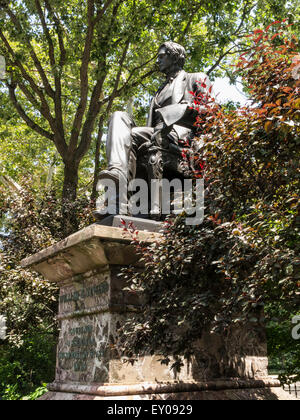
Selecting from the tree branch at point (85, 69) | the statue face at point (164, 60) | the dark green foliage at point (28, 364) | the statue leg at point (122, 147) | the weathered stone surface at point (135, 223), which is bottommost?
the dark green foliage at point (28, 364)

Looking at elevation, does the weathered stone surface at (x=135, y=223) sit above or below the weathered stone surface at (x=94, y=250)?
above

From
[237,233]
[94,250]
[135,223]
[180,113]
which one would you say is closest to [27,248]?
[180,113]

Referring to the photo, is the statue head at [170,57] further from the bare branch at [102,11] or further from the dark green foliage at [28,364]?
the dark green foliage at [28,364]

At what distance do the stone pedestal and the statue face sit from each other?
7.83 feet

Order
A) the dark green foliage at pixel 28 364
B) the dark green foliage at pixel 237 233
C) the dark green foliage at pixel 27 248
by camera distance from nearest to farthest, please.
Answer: the dark green foliage at pixel 237 233
the dark green foliage at pixel 27 248
the dark green foliage at pixel 28 364

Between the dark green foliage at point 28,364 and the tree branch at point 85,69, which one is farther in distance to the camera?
the dark green foliage at point 28,364

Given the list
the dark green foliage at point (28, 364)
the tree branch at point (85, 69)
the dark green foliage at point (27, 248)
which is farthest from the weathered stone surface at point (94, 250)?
the dark green foliage at point (28, 364)

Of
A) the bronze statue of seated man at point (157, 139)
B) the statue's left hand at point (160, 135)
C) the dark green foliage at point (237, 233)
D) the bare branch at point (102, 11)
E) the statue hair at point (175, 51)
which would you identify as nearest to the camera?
the dark green foliage at point (237, 233)

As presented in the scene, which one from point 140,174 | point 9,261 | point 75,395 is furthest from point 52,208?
point 75,395

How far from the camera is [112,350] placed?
335cm

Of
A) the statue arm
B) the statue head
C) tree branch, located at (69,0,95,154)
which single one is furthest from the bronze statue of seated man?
tree branch, located at (69,0,95,154)

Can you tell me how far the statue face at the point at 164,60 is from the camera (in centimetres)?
511

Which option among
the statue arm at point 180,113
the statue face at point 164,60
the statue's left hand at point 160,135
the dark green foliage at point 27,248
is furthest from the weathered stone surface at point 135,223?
the dark green foliage at point 27,248

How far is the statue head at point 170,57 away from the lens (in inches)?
201
